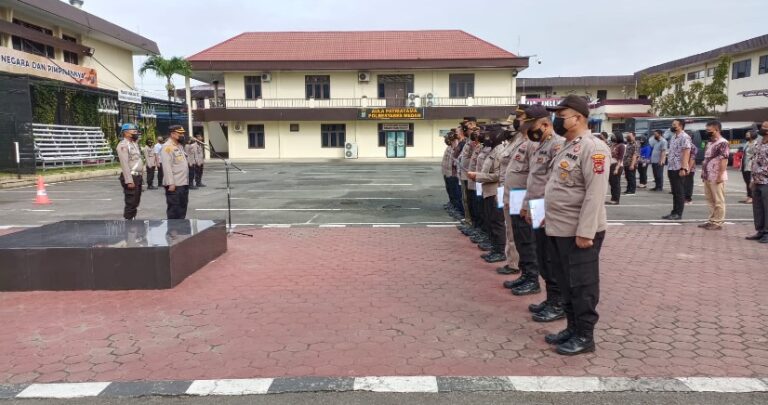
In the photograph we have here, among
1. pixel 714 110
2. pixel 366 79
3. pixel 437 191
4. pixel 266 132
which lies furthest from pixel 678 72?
pixel 437 191

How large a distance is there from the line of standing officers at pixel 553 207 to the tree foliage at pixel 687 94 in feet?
123

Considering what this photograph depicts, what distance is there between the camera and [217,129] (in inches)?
1686

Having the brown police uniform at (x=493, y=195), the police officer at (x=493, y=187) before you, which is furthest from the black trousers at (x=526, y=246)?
the brown police uniform at (x=493, y=195)

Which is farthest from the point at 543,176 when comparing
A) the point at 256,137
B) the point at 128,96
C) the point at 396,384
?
the point at 256,137

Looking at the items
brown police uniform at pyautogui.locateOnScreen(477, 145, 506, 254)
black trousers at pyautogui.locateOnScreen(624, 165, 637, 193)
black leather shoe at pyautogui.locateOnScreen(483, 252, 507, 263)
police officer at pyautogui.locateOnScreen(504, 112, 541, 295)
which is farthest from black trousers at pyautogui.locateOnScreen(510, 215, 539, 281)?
black trousers at pyautogui.locateOnScreen(624, 165, 637, 193)

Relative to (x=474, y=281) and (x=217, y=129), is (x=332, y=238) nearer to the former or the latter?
(x=474, y=281)

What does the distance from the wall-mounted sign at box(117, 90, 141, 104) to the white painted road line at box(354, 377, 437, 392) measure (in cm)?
2739

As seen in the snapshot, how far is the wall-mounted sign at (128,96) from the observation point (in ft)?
87.4

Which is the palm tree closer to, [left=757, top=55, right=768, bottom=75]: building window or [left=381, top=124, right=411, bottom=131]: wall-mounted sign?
[left=381, top=124, right=411, bottom=131]: wall-mounted sign

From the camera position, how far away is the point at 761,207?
26.6 feet

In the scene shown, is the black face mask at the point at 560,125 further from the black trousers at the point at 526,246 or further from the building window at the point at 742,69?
the building window at the point at 742,69

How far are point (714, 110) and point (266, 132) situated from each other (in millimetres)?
33165

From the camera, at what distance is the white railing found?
3528 centimetres

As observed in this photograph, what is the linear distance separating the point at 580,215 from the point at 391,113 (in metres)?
31.7
